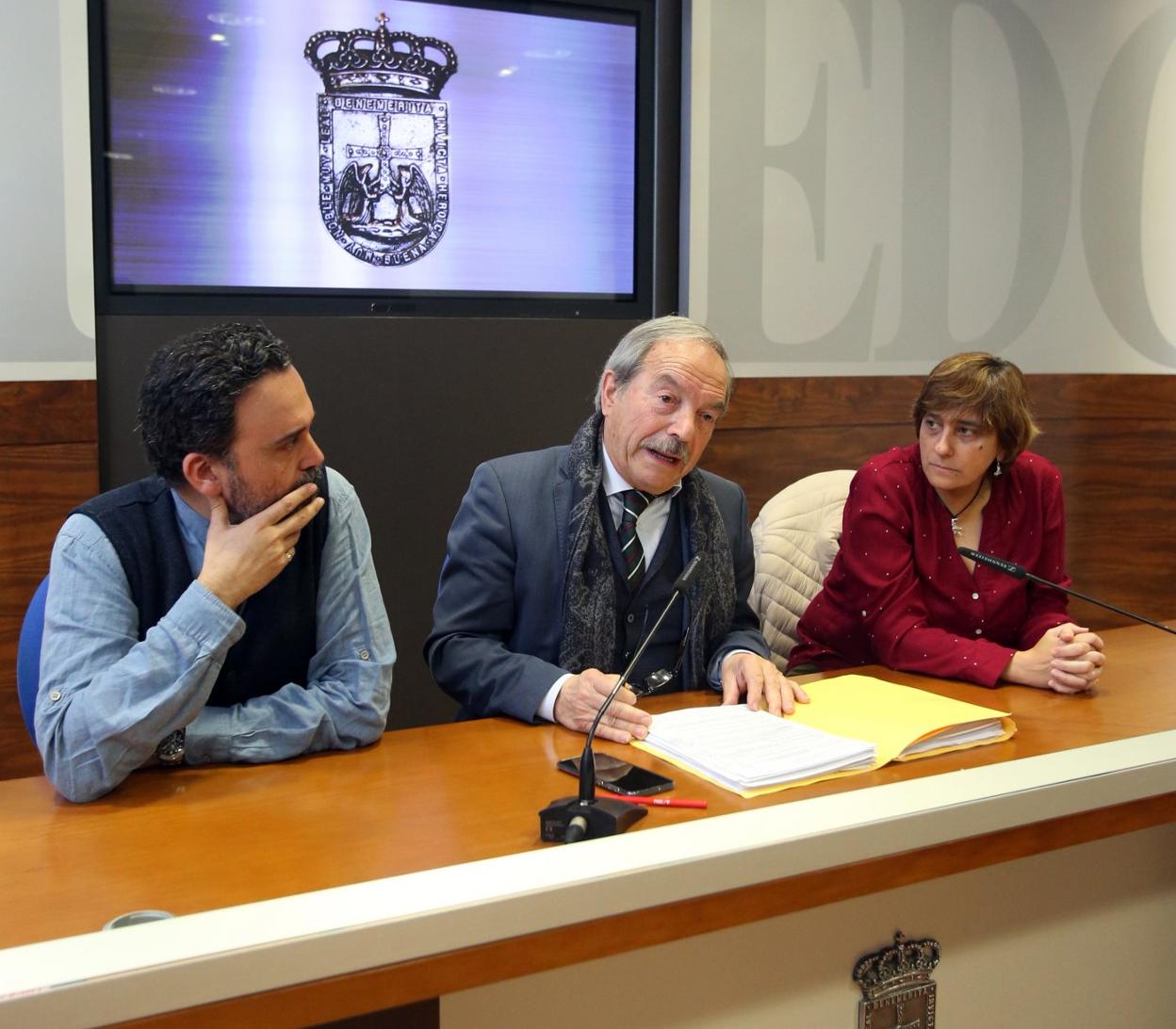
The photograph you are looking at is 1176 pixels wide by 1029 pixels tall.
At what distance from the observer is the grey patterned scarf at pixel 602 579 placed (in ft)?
6.82

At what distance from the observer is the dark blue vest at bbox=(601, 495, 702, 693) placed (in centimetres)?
215

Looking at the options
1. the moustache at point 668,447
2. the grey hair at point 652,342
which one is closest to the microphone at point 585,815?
the moustache at point 668,447

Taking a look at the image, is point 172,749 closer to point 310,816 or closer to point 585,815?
point 310,816

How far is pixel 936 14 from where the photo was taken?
150 inches

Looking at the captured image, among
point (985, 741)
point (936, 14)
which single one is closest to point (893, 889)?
point (985, 741)

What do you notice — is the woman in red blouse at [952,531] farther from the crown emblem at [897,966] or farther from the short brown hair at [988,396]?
the crown emblem at [897,966]

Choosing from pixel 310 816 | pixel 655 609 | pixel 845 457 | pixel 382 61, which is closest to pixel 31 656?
pixel 310 816

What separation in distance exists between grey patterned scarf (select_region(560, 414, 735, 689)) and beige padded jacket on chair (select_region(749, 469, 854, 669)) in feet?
1.72

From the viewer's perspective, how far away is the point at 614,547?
7.04 ft

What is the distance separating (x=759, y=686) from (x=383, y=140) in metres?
1.93

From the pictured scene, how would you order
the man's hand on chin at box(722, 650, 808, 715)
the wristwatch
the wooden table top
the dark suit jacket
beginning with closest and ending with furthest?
1. the wooden table top
2. the wristwatch
3. the man's hand on chin at box(722, 650, 808, 715)
4. the dark suit jacket

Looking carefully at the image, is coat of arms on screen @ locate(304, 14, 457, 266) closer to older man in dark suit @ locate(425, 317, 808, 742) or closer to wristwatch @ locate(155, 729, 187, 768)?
older man in dark suit @ locate(425, 317, 808, 742)

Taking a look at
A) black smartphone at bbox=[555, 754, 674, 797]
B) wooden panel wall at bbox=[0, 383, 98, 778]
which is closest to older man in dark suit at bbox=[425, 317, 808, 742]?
black smartphone at bbox=[555, 754, 674, 797]

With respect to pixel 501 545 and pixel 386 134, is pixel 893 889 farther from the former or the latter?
pixel 386 134
